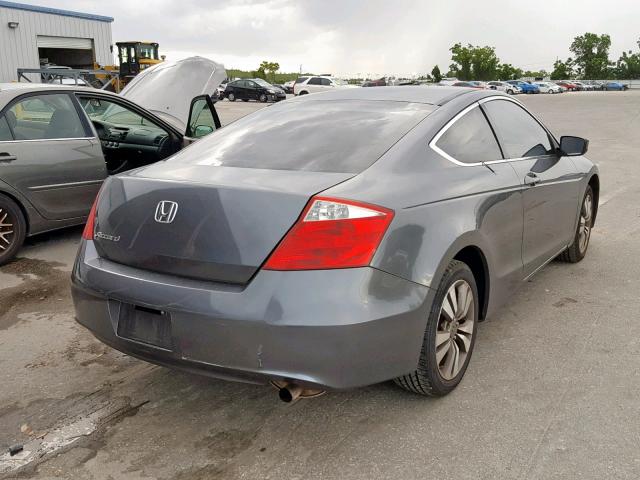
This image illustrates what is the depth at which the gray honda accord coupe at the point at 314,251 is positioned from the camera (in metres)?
2.45

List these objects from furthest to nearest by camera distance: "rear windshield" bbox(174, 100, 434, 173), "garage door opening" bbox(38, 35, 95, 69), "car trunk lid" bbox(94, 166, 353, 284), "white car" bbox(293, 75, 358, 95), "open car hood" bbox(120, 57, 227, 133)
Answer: "white car" bbox(293, 75, 358, 95), "garage door opening" bbox(38, 35, 95, 69), "open car hood" bbox(120, 57, 227, 133), "rear windshield" bbox(174, 100, 434, 173), "car trunk lid" bbox(94, 166, 353, 284)

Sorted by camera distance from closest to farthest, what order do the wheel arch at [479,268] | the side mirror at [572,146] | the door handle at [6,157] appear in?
the wheel arch at [479,268] → the side mirror at [572,146] → the door handle at [6,157]

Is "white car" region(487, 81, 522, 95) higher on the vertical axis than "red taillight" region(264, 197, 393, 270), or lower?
higher

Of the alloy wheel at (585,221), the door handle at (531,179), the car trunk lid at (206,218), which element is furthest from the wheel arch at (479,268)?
the alloy wheel at (585,221)

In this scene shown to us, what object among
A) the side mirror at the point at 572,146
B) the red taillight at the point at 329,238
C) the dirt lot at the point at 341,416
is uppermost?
the side mirror at the point at 572,146

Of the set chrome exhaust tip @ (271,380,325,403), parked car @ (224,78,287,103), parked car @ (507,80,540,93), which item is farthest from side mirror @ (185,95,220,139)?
parked car @ (507,80,540,93)

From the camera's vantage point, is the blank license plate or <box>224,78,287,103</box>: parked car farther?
<box>224,78,287,103</box>: parked car

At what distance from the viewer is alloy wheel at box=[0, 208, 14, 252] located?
546 centimetres

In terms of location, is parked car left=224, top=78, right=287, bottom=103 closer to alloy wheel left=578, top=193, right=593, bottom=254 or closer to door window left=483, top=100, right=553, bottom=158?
alloy wheel left=578, top=193, right=593, bottom=254

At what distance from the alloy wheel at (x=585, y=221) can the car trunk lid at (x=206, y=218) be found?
326cm

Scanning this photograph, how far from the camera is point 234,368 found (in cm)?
251

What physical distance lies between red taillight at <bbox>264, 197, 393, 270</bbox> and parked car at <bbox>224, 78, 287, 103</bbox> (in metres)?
43.4

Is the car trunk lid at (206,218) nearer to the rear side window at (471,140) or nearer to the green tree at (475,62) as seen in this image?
the rear side window at (471,140)

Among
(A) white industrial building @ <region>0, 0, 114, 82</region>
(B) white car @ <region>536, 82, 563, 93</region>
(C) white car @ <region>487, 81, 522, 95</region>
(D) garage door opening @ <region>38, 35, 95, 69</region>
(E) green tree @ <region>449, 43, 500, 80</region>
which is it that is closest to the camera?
(A) white industrial building @ <region>0, 0, 114, 82</region>
